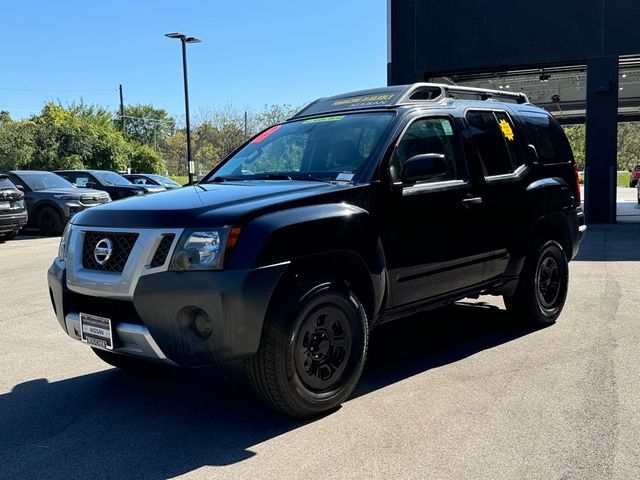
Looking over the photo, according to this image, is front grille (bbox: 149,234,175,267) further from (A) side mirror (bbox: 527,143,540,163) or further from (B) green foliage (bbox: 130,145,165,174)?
(B) green foliage (bbox: 130,145,165,174)

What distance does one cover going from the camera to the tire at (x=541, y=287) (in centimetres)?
563

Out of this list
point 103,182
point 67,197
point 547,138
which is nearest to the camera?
point 547,138

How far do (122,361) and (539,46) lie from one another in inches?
561

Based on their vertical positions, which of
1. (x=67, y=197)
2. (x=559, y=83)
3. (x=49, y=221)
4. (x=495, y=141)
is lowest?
(x=49, y=221)

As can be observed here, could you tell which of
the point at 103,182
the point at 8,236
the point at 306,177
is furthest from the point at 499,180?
the point at 103,182

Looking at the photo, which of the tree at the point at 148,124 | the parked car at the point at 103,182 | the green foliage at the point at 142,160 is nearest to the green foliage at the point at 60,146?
the green foliage at the point at 142,160

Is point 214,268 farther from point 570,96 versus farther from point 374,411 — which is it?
point 570,96

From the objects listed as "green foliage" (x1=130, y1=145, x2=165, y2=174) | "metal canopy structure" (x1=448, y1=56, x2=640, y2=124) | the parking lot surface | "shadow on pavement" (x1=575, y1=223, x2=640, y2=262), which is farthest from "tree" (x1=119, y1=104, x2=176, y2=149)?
the parking lot surface

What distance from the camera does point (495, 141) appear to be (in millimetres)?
5383

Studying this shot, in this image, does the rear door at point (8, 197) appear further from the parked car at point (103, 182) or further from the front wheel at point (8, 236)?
the parked car at point (103, 182)

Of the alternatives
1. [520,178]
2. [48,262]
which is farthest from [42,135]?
[520,178]

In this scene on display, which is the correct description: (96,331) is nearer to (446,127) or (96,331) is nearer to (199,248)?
(199,248)

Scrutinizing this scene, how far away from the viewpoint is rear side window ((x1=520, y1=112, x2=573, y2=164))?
591 centimetres

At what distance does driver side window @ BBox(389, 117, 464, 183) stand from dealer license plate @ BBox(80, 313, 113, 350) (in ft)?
6.74
